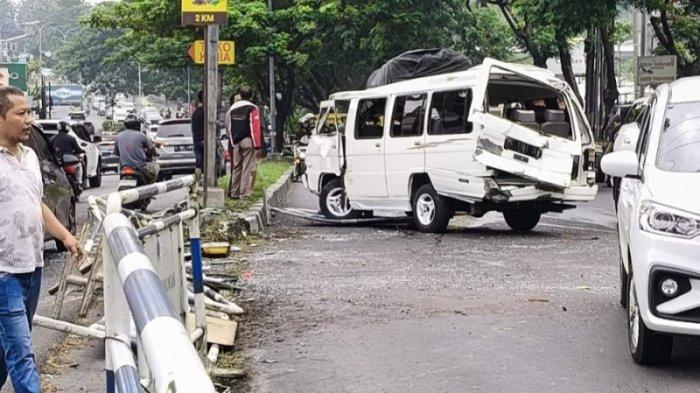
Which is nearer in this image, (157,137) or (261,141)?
(261,141)

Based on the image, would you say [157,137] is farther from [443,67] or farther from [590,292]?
[590,292]

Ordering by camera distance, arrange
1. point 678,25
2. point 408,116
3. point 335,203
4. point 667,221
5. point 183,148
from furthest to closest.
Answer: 1. point 678,25
2. point 183,148
3. point 335,203
4. point 408,116
5. point 667,221

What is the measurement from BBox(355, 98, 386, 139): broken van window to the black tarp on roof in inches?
114

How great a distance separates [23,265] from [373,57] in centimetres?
3164

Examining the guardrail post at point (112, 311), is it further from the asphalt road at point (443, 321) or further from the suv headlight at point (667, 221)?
the suv headlight at point (667, 221)

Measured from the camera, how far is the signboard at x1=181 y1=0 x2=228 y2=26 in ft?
47.6

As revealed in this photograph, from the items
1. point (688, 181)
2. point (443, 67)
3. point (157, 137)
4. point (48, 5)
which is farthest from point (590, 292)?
point (48, 5)

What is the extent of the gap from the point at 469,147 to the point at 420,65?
486 cm

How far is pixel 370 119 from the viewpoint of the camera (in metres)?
16.2

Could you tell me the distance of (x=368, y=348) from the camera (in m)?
7.52

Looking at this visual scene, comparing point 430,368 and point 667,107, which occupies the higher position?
point 667,107

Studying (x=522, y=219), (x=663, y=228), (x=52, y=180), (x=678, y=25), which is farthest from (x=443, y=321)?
(x=678, y=25)

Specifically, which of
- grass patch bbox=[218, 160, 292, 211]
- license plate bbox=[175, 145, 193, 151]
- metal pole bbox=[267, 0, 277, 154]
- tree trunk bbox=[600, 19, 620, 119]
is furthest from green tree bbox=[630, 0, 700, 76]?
metal pole bbox=[267, 0, 277, 154]

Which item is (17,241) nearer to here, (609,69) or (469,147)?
(469,147)
